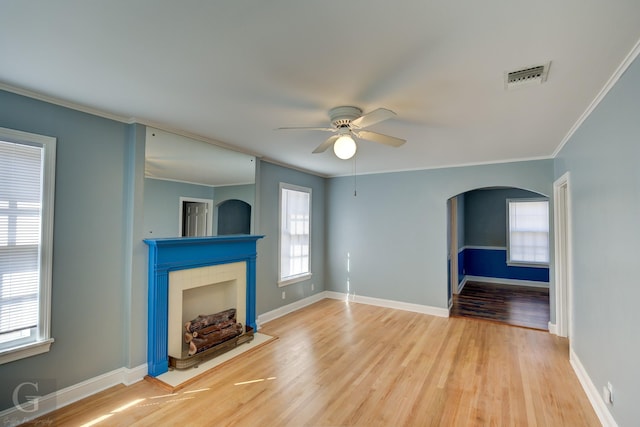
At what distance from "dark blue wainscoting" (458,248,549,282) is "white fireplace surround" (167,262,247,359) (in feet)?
18.1

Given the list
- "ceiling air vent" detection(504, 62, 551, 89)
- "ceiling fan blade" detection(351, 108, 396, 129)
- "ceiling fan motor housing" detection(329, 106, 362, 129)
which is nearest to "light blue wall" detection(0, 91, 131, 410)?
"ceiling fan motor housing" detection(329, 106, 362, 129)

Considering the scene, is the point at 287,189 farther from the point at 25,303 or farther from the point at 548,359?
the point at 548,359

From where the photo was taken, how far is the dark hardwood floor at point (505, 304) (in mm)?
4809

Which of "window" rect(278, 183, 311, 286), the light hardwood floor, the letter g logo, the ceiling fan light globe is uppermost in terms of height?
the ceiling fan light globe

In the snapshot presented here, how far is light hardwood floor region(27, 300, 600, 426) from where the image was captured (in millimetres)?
2336

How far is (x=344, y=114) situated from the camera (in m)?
2.47

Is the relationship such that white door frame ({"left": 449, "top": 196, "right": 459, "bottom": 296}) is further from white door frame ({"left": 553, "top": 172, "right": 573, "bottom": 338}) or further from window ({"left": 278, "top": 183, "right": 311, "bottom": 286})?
window ({"left": 278, "top": 183, "right": 311, "bottom": 286})

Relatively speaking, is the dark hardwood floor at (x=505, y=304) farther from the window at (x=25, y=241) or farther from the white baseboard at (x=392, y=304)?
the window at (x=25, y=241)

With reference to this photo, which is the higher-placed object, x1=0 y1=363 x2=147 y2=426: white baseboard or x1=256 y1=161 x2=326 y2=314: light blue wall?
x1=256 y1=161 x2=326 y2=314: light blue wall

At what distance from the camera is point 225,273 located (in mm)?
3711

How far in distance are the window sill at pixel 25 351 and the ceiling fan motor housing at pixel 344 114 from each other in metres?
2.98

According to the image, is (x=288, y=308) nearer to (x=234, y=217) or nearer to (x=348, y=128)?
(x=234, y=217)

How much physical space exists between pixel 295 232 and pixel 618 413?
4.26m

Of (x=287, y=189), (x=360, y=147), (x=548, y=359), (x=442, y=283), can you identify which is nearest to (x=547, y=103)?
(x=360, y=147)
